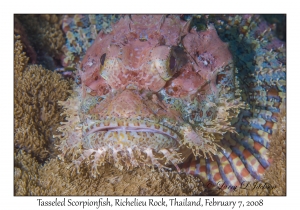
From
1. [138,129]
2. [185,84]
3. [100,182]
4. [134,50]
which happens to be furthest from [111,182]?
[134,50]

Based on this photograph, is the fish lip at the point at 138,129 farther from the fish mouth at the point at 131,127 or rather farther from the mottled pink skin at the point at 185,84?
the mottled pink skin at the point at 185,84

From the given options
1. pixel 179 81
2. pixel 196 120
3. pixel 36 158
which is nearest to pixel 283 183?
pixel 196 120

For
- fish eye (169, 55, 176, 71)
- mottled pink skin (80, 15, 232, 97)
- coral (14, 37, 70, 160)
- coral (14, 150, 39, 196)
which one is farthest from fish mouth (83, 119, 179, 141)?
coral (14, 37, 70, 160)

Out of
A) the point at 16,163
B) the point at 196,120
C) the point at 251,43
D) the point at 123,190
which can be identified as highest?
the point at 251,43

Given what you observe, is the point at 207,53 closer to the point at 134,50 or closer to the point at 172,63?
the point at 172,63

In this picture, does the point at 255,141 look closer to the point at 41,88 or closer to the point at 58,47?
the point at 41,88

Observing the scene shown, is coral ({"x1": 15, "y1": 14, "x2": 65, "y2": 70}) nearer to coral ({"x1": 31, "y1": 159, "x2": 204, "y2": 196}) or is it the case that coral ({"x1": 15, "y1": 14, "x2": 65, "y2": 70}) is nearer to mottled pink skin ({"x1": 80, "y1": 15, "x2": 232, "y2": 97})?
mottled pink skin ({"x1": 80, "y1": 15, "x2": 232, "y2": 97})

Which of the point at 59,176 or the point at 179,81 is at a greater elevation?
the point at 179,81
